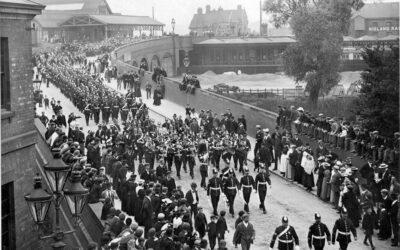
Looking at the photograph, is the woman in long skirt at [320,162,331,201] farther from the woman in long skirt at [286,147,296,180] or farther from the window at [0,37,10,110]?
the window at [0,37,10,110]

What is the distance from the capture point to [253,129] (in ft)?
109

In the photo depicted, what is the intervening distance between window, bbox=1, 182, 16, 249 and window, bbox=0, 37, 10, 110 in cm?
190

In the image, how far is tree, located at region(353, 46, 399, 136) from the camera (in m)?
26.0

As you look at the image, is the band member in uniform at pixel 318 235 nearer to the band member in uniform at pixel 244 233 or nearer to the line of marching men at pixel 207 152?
the band member in uniform at pixel 244 233

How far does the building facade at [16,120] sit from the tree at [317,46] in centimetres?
3097

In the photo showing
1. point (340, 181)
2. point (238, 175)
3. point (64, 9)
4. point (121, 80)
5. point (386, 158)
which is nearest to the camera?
point (340, 181)

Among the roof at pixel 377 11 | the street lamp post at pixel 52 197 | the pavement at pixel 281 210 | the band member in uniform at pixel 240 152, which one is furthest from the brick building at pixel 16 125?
the roof at pixel 377 11

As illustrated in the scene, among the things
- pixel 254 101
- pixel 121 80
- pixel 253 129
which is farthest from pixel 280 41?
pixel 253 129

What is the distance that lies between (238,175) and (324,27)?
22.2m

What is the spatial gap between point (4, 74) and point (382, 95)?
17843 millimetres

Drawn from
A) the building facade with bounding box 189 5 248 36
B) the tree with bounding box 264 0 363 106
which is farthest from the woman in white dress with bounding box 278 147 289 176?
the building facade with bounding box 189 5 248 36

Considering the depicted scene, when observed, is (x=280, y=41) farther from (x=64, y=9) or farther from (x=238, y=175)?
(x=238, y=175)

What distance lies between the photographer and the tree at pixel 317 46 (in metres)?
43.1

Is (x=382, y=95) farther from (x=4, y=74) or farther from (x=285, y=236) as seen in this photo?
(x=4, y=74)
